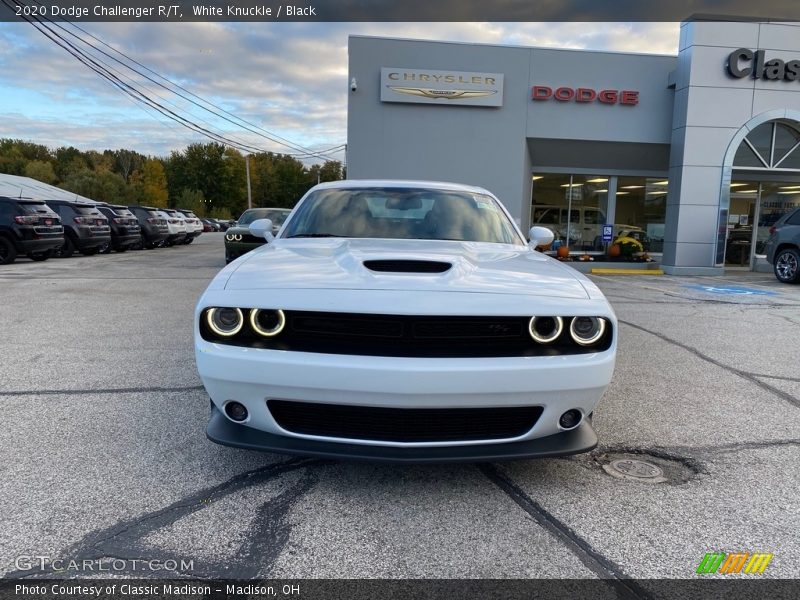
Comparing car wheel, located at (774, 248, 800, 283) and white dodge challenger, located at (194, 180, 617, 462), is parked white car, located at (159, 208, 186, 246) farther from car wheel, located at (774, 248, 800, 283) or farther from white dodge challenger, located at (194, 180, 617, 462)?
white dodge challenger, located at (194, 180, 617, 462)

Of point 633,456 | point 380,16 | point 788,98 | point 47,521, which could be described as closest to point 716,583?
point 633,456

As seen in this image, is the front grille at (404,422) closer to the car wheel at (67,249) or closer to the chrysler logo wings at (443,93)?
the chrysler logo wings at (443,93)

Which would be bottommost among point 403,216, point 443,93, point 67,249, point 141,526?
point 141,526

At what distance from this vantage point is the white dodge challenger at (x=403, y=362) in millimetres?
2342

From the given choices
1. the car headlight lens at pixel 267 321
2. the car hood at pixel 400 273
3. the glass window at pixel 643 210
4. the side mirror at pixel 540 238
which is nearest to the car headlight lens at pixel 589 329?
the car hood at pixel 400 273

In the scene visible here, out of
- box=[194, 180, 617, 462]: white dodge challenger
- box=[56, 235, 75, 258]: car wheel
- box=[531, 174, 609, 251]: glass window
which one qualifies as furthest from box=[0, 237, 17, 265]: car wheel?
box=[531, 174, 609, 251]: glass window

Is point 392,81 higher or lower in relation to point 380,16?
lower

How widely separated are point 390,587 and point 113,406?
2.71m

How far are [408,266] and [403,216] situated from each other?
1279 mm

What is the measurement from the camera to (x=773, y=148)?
48.8 feet

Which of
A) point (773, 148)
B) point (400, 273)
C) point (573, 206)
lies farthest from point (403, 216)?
point (573, 206)

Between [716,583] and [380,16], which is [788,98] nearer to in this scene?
[380,16]

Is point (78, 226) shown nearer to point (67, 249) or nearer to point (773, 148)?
point (67, 249)

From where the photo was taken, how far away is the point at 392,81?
49.0 feet
